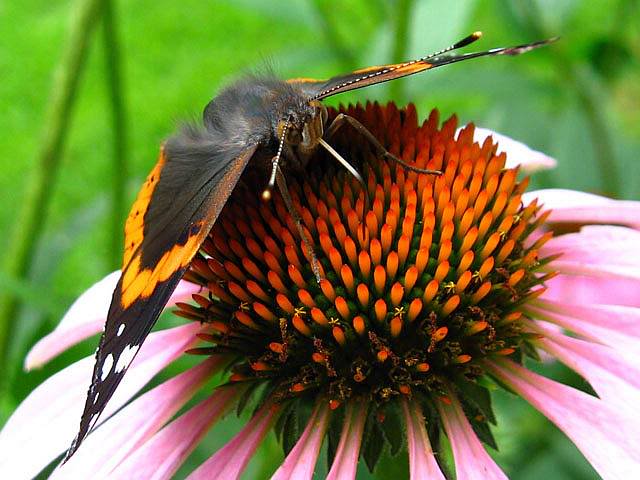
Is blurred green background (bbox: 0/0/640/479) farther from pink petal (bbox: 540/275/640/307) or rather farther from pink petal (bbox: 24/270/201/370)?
pink petal (bbox: 540/275/640/307)

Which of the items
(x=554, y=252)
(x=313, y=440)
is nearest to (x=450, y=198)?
(x=554, y=252)

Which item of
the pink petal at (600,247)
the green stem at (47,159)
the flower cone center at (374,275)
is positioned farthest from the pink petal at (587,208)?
the green stem at (47,159)

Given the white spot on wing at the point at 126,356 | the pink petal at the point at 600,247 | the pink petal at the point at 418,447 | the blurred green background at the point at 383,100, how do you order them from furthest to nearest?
the blurred green background at the point at 383,100 → the pink petal at the point at 600,247 → the pink petal at the point at 418,447 → the white spot on wing at the point at 126,356

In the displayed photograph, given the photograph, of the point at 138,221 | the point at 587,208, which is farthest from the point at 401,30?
the point at 138,221

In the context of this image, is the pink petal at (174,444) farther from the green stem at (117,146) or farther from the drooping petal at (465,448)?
the green stem at (117,146)

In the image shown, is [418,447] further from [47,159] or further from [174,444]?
[47,159]

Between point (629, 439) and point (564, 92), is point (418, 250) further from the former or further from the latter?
point (564, 92)

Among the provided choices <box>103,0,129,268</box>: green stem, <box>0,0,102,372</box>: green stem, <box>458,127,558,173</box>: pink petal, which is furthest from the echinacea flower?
<box>103,0,129,268</box>: green stem
